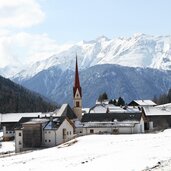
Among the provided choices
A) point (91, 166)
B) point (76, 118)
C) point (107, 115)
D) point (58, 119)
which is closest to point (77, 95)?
point (76, 118)

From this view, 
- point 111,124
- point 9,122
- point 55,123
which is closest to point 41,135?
point 55,123

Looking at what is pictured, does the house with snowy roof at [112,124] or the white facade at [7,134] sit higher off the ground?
the house with snowy roof at [112,124]

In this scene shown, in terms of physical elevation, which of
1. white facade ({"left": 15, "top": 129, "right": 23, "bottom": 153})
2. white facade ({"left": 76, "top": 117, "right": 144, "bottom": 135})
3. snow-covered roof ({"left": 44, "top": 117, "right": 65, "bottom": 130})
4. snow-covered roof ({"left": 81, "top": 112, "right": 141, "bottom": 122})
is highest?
snow-covered roof ({"left": 81, "top": 112, "right": 141, "bottom": 122})

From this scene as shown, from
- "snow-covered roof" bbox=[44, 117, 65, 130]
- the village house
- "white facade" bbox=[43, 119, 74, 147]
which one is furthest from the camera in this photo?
the village house

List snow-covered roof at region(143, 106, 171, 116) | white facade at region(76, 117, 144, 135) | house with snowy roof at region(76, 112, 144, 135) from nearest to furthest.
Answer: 1. white facade at region(76, 117, 144, 135)
2. house with snowy roof at region(76, 112, 144, 135)
3. snow-covered roof at region(143, 106, 171, 116)

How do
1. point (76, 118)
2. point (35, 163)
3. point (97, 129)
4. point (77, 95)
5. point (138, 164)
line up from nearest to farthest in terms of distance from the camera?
1. point (138, 164)
2. point (35, 163)
3. point (97, 129)
4. point (76, 118)
5. point (77, 95)

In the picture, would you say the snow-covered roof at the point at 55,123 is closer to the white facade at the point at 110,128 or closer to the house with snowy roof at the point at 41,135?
the house with snowy roof at the point at 41,135

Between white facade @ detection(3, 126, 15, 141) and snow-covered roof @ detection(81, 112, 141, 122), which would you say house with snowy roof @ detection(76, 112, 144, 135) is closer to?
snow-covered roof @ detection(81, 112, 141, 122)

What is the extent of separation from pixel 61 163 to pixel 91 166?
6347mm

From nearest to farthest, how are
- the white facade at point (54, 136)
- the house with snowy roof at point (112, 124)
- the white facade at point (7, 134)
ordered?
the white facade at point (54, 136), the house with snowy roof at point (112, 124), the white facade at point (7, 134)

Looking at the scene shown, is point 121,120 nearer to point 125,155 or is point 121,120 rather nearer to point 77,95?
point 77,95

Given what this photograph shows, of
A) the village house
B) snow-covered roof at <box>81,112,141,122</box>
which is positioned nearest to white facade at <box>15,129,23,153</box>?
snow-covered roof at <box>81,112,141,122</box>

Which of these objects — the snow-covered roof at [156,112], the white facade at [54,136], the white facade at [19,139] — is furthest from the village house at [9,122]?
the white facade at [54,136]

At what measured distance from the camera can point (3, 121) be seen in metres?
156
